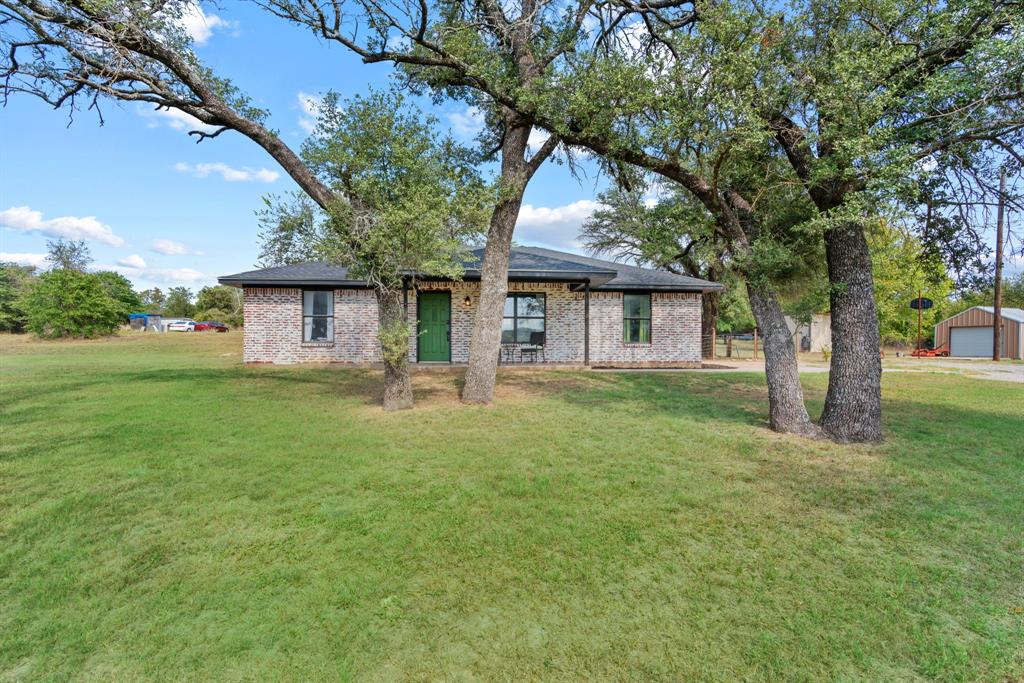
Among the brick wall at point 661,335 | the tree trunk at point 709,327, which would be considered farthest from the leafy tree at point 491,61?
the tree trunk at point 709,327

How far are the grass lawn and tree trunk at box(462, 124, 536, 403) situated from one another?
1885 millimetres

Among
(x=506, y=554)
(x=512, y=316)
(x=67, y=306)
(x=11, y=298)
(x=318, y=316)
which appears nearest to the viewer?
(x=506, y=554)

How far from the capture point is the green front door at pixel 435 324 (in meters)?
13.8

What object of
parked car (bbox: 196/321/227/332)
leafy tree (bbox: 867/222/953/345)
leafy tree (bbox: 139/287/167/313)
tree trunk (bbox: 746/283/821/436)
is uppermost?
leafy tree (bbox: 139/287/167/313)

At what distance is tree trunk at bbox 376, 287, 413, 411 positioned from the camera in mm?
7373

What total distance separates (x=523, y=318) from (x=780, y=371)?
8.70 meters

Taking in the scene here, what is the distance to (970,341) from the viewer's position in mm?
24438

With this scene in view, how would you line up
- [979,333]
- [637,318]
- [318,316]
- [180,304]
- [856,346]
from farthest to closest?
1. [180,304]
2. [979,333]
3. [637,318]
4. [318,316]
5. [856,346]

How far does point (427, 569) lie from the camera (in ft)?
9.31

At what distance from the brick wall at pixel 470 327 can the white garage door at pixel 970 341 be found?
20835 mm

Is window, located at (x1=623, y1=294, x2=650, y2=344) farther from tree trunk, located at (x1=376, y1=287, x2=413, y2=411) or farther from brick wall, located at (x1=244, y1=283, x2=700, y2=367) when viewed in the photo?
tree trunk, located at (x1=376, y1=287, x2=413, y2=411)

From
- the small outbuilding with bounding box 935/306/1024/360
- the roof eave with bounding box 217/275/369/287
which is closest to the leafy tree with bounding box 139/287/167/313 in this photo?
the roof eave with bounding box 217/275/369/287

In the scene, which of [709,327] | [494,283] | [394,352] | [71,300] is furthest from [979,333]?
[71,300]

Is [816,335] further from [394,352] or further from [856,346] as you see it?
[394,352]
